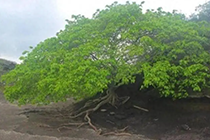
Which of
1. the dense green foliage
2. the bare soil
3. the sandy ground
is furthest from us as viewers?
the bare soil

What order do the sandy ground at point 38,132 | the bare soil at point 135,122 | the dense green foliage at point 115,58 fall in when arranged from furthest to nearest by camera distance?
the bare soil at point 135,122 < the dense green foliage at point 115,58 < the sandy ground at point 38,132

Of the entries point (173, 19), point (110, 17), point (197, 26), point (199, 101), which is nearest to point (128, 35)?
point (110, 17)

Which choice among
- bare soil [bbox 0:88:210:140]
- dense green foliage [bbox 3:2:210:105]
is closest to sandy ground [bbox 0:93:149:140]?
bare soil [bbox 0:88:210:140]

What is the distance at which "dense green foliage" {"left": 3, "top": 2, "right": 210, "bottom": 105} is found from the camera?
10539 millimetres

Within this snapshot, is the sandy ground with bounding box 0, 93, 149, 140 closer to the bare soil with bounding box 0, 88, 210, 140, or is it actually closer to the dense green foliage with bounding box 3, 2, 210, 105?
the bare soil with bounding box 0, 88, 210, 140

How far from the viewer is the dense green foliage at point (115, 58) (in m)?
10.5

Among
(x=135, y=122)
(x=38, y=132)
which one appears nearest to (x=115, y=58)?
(x=135, y=122)

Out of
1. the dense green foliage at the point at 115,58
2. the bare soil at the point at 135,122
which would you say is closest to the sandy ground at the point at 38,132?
the bare soil at the point at 135,122

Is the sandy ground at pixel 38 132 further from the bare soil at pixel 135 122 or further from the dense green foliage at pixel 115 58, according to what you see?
the dense green foliage at pixel 115 58

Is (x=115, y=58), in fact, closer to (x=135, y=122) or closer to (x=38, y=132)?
(x=135, y=122)

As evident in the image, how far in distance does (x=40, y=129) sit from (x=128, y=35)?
6.60 metres

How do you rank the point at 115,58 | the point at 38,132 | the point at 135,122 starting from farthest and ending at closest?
the point at 135,122 → the point at 115,58 → the point at 38,132

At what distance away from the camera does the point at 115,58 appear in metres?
11.8

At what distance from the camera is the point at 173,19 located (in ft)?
44.6
